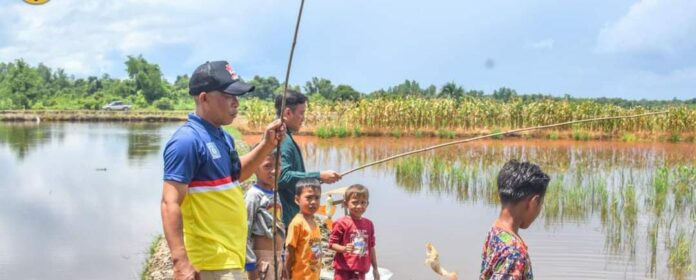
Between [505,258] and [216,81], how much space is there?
1272 millimetres

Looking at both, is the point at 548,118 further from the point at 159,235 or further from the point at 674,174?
the point at 159,235

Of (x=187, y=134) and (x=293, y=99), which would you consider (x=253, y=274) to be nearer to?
(x=293, y=99)

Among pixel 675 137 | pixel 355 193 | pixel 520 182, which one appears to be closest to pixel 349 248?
pixel 355 193

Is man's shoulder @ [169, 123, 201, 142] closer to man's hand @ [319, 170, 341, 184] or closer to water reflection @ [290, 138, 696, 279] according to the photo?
man's hand @ [319, 170, 341, 184]

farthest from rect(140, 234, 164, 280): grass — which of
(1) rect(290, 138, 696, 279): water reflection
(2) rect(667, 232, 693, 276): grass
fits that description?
(2) rect(667, 232, 693, 276): grass

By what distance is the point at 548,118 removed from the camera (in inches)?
1201

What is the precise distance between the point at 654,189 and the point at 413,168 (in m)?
4.85

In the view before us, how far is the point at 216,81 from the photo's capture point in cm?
290

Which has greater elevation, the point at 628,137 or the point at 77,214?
the point at 628,137

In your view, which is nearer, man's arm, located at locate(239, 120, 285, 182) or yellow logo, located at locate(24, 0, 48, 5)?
man's arm, located at locate(239, 120, 285, 182)

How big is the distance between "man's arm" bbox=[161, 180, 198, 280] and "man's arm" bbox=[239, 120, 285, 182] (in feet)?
1.35

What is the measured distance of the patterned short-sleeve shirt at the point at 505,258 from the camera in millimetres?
2453

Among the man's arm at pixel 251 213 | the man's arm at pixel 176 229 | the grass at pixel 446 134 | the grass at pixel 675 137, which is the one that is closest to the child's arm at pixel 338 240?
the man's arm at pixel 251 213

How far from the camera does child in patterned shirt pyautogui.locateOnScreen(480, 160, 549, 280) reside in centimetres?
246
